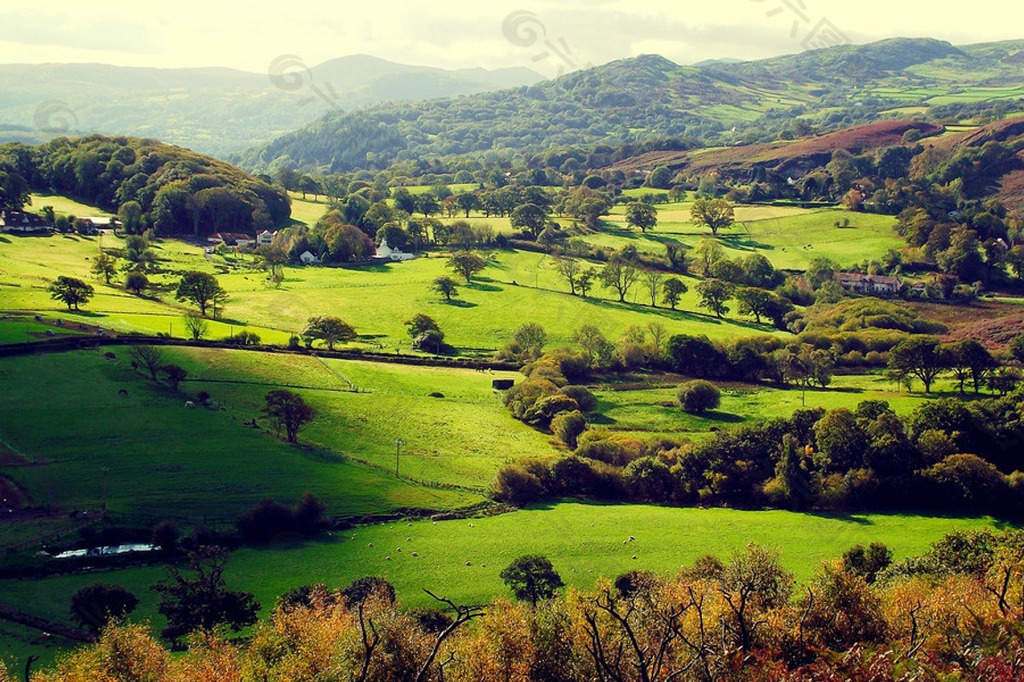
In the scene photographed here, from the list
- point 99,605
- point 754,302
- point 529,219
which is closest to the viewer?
point 99,605

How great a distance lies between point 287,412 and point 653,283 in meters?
54.4

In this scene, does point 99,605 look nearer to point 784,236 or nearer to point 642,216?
point 642,216

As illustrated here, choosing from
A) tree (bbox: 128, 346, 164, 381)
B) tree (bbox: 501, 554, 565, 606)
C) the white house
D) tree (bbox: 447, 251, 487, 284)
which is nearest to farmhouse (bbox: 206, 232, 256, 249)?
the white house

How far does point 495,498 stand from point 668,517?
9.17m

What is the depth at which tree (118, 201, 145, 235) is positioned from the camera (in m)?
117

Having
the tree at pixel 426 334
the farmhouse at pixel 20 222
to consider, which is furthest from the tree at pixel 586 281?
the farmhouse at pixel 20 222

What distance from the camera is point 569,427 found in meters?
57.3

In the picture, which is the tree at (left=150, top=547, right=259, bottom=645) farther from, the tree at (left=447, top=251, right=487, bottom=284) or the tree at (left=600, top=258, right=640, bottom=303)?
the tree at (left=447, top=251, right=487, bottom=284)

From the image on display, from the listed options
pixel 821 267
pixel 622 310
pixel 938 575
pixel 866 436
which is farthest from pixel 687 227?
pixel 938 575

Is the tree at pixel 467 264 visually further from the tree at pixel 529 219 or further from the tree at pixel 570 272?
the tree at pixel 529 219

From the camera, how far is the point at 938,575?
35562 millimetres

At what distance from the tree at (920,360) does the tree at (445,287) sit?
43740 mm

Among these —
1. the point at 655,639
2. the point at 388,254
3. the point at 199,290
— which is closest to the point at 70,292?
the point at 199,290

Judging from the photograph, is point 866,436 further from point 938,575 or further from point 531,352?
point 531,352
